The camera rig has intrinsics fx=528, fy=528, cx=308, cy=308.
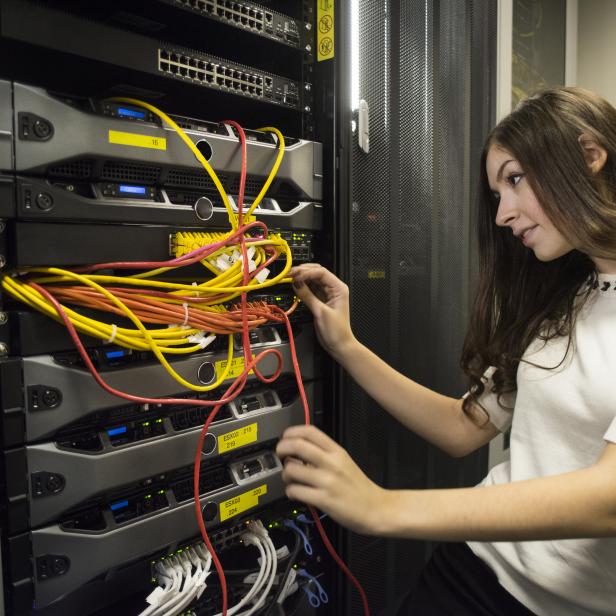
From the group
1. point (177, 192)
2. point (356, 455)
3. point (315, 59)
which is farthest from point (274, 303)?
point (315, 59)

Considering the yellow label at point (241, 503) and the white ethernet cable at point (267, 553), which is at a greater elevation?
the yellow label at point (241, 503)

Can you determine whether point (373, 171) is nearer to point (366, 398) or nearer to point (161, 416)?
point (366, 398)

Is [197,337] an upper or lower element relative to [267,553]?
upper

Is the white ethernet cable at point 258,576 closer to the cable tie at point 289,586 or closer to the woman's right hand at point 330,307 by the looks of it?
the cable tie at point 289,586

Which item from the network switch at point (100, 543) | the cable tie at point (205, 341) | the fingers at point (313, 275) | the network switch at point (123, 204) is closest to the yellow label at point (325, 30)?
the network switch at point (123, 204)

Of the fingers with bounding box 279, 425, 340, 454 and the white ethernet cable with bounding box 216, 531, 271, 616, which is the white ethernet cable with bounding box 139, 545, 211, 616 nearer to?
the white ethernet cable with bounding box 216, 531, 271, 616

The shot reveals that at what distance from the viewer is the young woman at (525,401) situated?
2.01 feet

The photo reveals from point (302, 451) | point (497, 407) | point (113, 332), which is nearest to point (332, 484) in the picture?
point (302, 451)

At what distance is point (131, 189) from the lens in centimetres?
82

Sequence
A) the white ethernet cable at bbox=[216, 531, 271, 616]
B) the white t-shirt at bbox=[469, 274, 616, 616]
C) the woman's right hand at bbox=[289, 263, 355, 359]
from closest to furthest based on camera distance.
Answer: the white t-shirt at bbox=[469, 274, 616, 616] < the white ethernet cable at bbox=[216, 531, 271, 616] < the woman's right hand at bbox=[289, 263, 355, 359]

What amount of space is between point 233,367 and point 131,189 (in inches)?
13.8

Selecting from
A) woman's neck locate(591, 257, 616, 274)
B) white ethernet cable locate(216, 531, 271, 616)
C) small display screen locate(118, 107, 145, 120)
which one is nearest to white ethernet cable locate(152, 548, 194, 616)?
white ethernet cable locate(216, 531, 271, 616)

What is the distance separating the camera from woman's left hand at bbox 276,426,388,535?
59 centimetres

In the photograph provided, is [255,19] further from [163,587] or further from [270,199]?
[163,587]
